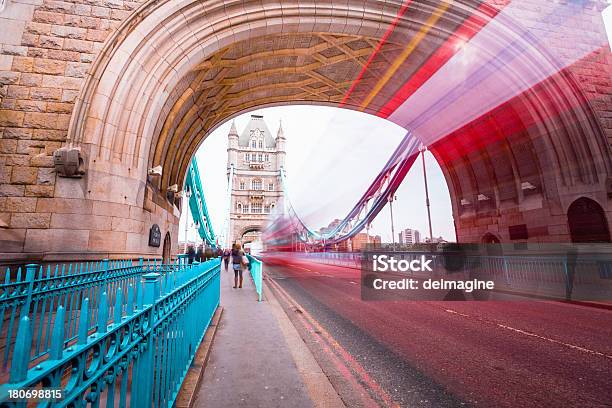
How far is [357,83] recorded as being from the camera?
502 inches

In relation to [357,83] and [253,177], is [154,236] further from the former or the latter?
[253,177]

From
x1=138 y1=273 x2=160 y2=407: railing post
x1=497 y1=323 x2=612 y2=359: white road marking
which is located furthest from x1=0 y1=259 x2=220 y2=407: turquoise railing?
x1=497 y1=323 x2=612 y2=359: white road marking

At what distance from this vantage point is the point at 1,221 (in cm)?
588

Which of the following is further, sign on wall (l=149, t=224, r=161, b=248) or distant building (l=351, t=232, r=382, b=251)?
distant building (l=351, t=232, r=382, b=251)

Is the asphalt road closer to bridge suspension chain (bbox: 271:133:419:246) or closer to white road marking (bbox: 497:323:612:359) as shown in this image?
white road marking (bbox: 497:323:612:359)

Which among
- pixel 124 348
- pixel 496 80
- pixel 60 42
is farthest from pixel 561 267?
pixel 60 42

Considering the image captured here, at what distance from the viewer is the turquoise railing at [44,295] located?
9.66 ft

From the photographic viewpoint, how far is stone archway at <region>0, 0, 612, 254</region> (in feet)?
21.1

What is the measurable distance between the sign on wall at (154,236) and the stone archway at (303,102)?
20cm

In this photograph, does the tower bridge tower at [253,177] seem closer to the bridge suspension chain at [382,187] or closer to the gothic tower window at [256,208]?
the gothic tower window at [256,208]

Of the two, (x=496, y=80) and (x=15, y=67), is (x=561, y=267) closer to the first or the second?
(x=496, y=80)

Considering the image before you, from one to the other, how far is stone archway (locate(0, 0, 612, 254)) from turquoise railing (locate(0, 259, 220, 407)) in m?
4.94

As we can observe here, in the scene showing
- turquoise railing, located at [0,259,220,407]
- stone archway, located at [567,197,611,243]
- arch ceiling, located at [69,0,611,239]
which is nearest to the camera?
turquoise railing, located at [0,259,220,407]

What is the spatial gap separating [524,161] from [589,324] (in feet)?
24.0
